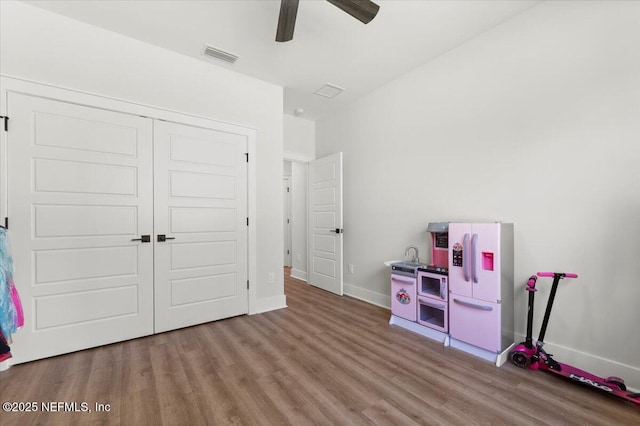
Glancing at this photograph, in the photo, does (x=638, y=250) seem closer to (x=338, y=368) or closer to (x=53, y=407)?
(x=338, y=368)

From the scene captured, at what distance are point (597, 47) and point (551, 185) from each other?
1.07 metres

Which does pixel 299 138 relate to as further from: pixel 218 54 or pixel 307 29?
pixel 307 29

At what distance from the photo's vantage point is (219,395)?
6.11ft

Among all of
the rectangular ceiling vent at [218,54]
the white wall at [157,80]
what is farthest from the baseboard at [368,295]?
the rectangular ceiling vent at [218,54]

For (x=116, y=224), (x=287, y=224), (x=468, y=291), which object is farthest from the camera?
(x=287, y=224)

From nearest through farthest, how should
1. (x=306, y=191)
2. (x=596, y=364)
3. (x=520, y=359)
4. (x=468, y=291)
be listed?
1. (x=596, y=364)
2. (x=520, y=359)
3. (x=468, y=291)
4. (x=306, y=191)

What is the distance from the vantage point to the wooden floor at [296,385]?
5.45ft

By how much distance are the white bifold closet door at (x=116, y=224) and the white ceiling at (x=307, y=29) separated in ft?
2.78

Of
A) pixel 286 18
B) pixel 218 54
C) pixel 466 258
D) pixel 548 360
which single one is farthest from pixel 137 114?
pixel 548 360

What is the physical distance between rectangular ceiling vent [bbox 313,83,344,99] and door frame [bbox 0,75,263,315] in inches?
45.7

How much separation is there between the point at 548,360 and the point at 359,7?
3.02m

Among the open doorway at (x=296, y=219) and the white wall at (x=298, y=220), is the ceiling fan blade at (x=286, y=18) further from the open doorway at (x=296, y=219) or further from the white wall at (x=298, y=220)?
the white wall at (x=298, y=220)

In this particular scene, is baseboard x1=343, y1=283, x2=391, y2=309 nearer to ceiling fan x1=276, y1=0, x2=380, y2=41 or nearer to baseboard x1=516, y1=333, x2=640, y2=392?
baseboard x1=516, y1=333, x2=640, y2=392

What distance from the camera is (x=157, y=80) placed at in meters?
2.90
